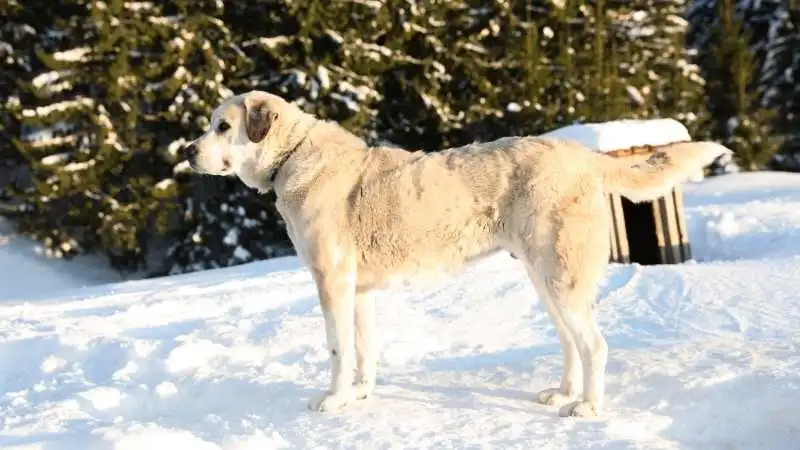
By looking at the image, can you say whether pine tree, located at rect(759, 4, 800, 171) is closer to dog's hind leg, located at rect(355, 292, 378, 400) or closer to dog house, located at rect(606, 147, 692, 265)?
dog house, located at rect(606, 147, 692, 265)

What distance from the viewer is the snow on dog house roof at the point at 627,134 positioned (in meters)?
8.95

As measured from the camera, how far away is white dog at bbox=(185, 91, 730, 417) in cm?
437

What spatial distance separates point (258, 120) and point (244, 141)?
7.2 inches

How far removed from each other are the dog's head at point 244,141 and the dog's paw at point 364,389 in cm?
136

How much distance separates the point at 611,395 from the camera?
178 inches

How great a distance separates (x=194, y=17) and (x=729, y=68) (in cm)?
1692

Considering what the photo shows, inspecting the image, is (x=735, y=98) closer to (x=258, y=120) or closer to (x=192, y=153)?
(x=258, y=120)

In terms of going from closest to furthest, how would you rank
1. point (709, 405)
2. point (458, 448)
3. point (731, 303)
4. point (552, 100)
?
point (458, 448) → point (709, 405) → point (731, 303) → point (552, 100)

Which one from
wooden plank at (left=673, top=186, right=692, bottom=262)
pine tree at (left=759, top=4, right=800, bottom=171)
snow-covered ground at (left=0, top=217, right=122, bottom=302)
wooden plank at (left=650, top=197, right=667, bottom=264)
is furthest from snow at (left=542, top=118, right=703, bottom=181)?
pine tree at (left=759, top=4, right=800, bottom=171)

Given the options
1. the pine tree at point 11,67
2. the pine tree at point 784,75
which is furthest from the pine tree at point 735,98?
the pine tree at point 11,67

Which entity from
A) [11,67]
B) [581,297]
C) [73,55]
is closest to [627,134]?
[581,297]

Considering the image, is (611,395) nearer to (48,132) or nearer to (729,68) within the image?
(48,132)

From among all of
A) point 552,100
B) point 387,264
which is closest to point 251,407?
point 387,264

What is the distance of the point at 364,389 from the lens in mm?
4816
